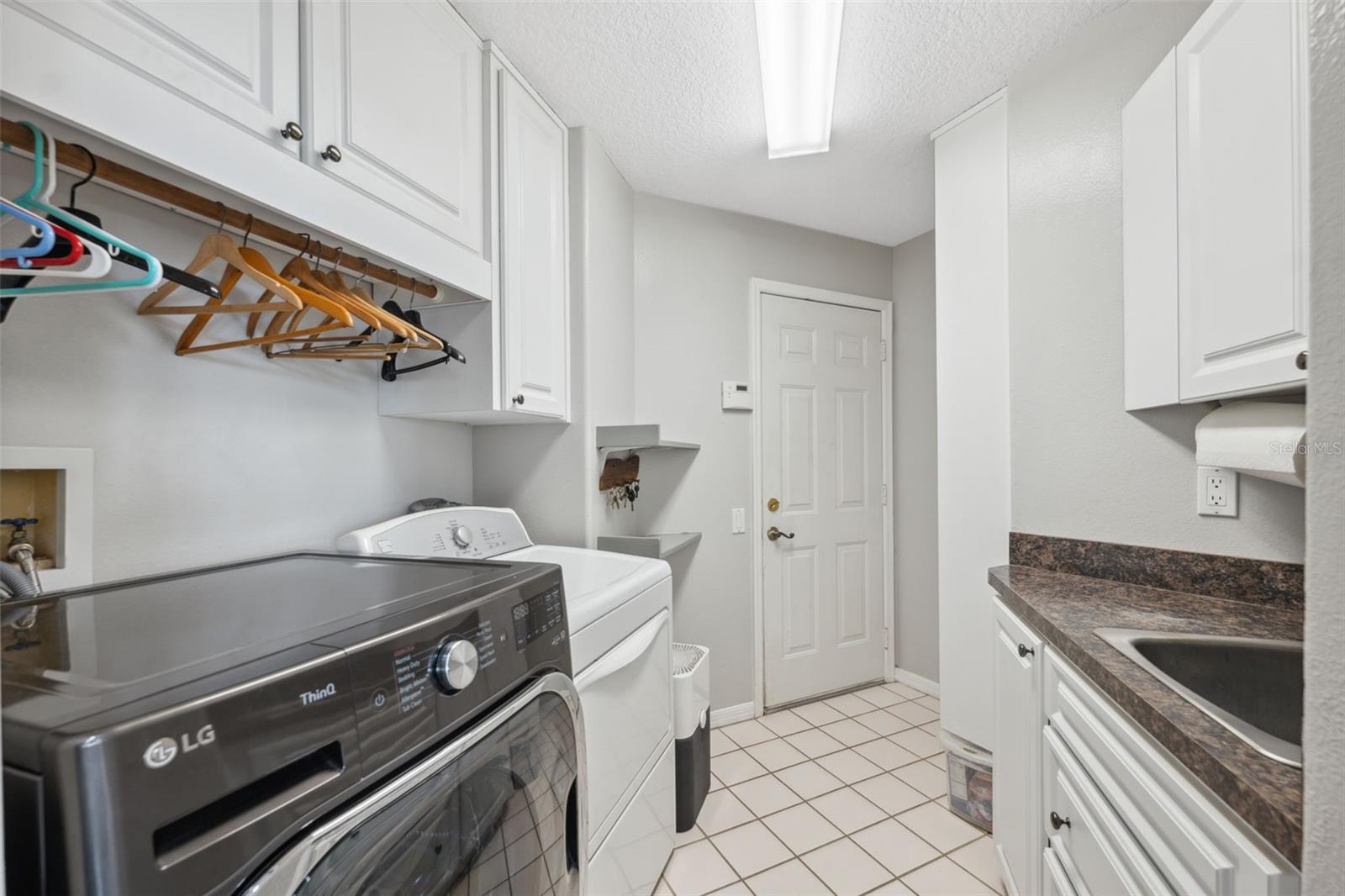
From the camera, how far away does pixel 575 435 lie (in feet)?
6.86

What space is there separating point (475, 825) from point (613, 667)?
0.56 meters

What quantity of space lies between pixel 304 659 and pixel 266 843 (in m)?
0.15

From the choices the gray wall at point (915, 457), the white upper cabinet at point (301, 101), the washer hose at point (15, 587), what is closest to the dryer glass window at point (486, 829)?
the washer hose at point (15, 587)

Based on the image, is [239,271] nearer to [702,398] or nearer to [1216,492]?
[702,398]

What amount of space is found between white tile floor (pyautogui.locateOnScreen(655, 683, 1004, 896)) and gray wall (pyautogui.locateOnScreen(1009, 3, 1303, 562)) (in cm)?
107

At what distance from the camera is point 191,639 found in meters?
0.63

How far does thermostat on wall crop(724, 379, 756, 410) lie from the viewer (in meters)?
2.80

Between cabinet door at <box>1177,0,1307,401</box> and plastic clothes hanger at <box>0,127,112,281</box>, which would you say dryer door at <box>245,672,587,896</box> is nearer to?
plastic clothes hanger at <box>0,127,112,281</box>

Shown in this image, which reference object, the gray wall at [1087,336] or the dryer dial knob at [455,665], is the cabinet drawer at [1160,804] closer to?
the gray wall at [1087,336]

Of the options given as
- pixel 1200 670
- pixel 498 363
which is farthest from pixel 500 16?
pixel 1200 670

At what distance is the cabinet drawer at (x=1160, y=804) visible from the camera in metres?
0.64

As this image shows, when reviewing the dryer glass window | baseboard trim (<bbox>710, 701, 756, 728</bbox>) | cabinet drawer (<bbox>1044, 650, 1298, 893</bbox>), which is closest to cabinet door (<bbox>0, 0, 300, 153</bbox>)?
the dryer glass window

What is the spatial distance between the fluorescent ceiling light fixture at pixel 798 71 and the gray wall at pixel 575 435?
2.29 ft

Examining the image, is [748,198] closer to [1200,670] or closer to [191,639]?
[1200,670]
